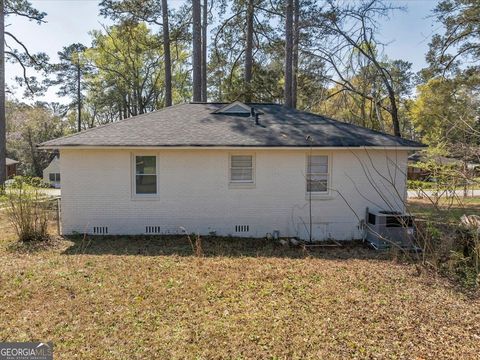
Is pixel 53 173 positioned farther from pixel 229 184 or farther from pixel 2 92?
pixel 229 184

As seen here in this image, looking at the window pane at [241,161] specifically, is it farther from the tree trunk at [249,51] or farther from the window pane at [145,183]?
the tree trunk at [249,51]

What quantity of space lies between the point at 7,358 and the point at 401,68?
123 feet

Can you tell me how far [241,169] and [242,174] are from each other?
0.16 meters

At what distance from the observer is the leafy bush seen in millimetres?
8602

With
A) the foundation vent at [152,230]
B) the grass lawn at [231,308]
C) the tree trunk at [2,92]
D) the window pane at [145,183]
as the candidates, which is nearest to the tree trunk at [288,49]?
the window pane at [145,183]

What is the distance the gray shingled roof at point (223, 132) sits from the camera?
9516 mm

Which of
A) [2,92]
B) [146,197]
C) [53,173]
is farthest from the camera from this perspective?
[53,173]

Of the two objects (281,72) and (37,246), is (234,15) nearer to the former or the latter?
(281,72)

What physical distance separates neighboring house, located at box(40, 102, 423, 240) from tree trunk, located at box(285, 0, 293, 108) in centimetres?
701

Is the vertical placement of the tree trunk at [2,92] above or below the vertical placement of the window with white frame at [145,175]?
above

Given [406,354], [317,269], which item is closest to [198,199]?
[317,269]

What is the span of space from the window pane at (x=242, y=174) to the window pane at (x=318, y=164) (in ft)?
6.01

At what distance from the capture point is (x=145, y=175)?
9930mm

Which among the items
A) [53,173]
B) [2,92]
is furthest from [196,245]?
[53,173]
